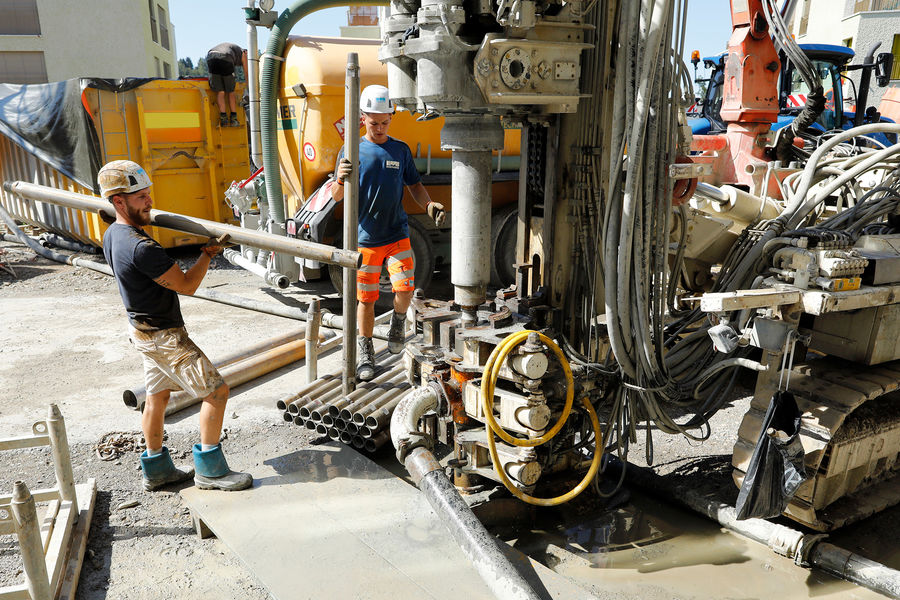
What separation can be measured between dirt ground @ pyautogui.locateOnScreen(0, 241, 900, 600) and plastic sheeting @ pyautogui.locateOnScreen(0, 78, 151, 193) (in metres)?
1.72

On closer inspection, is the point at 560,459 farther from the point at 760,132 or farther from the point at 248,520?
the point at 760,132

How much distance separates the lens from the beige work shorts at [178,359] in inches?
148

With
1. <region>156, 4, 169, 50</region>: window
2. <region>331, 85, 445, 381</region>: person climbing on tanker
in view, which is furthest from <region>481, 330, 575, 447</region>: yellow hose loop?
<region>156, 4, 169, 50</region>: window

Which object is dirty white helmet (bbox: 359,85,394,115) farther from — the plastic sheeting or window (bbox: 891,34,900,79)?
window (bbox: 891,34,900,79)

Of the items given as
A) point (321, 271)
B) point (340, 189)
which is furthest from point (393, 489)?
point (321, 271)

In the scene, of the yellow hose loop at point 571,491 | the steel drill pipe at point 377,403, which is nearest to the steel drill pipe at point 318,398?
the steel drill pipe at point 377,403

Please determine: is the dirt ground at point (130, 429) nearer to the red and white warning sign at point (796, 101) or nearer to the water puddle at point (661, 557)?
the water puddle at point (661, 557)

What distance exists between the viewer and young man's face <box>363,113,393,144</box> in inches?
205

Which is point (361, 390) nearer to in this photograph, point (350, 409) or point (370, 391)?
point (370, 391)

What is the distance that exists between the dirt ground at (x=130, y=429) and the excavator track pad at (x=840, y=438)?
150mm

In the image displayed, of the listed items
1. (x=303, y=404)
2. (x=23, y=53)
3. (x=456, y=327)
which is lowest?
(x=303, y=404)

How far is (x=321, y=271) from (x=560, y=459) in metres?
4.59

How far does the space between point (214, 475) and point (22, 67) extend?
86.8 ft

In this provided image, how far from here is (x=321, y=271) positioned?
768 centimetres
